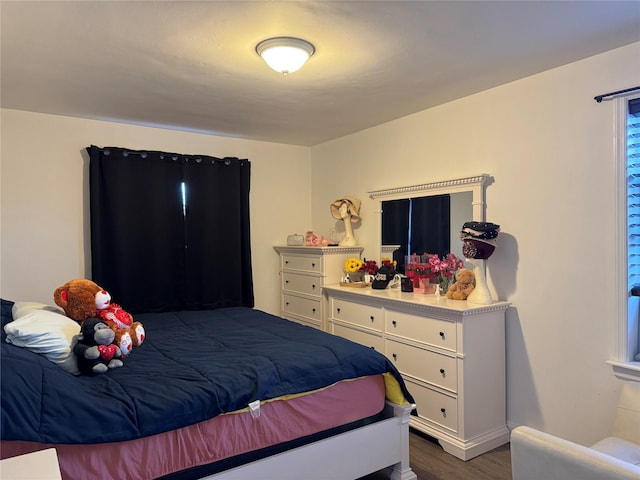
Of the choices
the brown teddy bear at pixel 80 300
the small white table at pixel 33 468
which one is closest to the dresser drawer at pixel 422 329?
the brown teddy bear at pixel 80 300

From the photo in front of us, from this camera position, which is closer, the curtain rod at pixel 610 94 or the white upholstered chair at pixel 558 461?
the white upholstered chair at pixel 558 461

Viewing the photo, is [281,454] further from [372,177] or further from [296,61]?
[372,177]

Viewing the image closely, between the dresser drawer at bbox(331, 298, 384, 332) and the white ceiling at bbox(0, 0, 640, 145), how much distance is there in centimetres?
158

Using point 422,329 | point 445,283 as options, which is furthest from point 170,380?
point 445,283

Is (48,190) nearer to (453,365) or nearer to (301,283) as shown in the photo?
(301,283)

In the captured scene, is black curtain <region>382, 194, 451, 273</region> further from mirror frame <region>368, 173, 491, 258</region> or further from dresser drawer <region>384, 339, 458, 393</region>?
dresser drawer <region>384, 339, 458, 393</region>

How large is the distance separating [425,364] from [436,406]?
0.27 meters

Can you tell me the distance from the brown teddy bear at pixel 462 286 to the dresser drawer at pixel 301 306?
4.67 ft

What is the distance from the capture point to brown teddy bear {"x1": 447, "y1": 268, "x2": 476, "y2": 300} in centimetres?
293

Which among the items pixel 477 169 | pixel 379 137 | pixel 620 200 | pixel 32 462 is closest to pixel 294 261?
pixel 379 137

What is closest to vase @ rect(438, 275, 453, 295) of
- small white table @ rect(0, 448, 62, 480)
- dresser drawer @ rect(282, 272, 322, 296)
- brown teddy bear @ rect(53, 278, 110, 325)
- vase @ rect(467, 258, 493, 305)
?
vase @ rect(467, 258, 493, 305)

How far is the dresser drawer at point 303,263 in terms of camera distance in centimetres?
405

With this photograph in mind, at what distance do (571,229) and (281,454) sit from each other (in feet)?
6.74

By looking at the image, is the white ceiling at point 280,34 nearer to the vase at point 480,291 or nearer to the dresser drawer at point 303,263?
the vase at point 480,291
